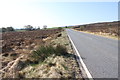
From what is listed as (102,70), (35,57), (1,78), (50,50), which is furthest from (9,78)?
(102,70)

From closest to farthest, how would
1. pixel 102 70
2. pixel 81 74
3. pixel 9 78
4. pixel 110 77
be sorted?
pixel 110 77 < pixel 81 74 < pixel 102 70 < pixel 9 78

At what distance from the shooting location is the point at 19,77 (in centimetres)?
564


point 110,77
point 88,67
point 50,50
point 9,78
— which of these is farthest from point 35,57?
point 110,77

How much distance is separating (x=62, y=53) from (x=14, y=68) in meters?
3.19

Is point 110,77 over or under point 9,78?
over

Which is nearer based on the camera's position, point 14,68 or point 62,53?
point 14,68

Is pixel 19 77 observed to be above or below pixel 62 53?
below

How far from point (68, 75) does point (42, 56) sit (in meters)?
4.00

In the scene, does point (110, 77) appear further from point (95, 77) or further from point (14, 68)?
point (14, 68)

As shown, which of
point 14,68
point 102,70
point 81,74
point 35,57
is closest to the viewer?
point 81,74

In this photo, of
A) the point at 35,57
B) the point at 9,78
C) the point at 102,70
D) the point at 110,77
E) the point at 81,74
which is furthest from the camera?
the point at 35,57

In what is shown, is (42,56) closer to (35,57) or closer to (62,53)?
(35,57)

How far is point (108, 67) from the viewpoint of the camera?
17.9 ft

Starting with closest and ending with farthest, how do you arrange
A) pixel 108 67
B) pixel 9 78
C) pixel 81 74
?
pixel 81 74 → pixel 108 67 → pixel 9 78
